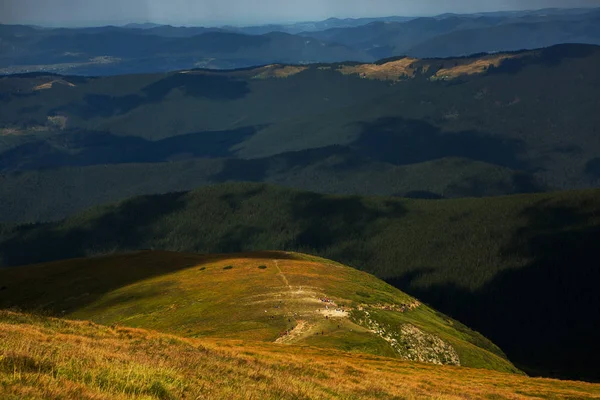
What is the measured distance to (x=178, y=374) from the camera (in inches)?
989

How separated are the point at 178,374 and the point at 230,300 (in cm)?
7009

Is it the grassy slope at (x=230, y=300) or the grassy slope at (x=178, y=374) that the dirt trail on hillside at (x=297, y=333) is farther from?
the grassy slope at (x=178, y=374)

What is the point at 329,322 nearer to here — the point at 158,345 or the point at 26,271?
the point at 158,345

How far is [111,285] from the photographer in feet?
443

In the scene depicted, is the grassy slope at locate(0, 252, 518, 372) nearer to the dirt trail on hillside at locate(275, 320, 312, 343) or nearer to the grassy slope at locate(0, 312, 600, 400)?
the dirt trail on hillside at locate(275, 320, 312, 343)

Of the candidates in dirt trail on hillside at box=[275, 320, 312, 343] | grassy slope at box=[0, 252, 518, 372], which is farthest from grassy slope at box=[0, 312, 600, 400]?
grassy slope at box=[0, 252, 518, 372]

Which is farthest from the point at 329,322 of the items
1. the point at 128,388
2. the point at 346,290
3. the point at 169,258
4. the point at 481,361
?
the point at 169,258

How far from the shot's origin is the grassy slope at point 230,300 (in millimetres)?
78312

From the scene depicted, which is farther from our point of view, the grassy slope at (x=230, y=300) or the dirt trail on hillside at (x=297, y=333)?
the grassy slope at (x=230, y=300)

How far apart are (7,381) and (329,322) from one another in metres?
63.5

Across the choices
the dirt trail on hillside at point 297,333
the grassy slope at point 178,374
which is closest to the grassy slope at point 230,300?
the dirt trail on hillside at point 297,333

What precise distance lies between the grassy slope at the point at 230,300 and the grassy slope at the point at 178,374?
15798 mm

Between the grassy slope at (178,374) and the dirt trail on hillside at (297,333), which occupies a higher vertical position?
the grassy slope at (178,374)

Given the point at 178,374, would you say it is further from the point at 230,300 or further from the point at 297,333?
the point at 230,300
